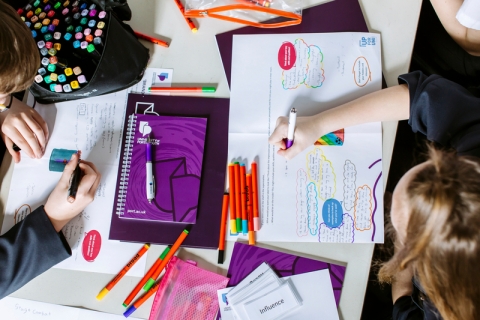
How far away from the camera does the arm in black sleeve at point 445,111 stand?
656 mm

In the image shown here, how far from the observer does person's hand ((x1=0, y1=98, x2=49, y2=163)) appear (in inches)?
29.8

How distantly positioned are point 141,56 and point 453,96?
594mm

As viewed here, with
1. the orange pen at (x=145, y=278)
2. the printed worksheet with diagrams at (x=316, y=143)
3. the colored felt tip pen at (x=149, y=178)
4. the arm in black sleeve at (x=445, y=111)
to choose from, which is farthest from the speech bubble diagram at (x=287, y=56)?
the orange pen at (x=145, y=278)

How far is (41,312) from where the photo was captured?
72cm

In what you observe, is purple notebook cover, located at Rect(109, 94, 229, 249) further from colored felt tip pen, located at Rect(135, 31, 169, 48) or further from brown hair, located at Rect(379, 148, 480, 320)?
brown hair, located at Rect(379, 148, 480, 320)

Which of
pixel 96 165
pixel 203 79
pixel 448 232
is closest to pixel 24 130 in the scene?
pixel 96 165

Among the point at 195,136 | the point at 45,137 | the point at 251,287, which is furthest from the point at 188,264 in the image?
the point at 45,137

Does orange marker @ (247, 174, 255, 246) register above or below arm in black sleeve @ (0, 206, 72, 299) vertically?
above

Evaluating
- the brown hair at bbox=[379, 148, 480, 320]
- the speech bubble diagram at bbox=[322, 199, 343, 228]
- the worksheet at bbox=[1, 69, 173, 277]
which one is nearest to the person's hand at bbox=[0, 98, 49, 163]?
the worksheet at bbox=[1, 69, 173, 277]

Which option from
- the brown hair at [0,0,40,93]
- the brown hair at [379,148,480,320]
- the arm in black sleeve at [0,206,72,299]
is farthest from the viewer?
the arm in black sleeve at [0,206,72,299]

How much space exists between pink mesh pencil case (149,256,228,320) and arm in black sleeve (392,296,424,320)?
0.34 meters

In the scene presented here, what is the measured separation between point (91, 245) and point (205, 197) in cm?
24

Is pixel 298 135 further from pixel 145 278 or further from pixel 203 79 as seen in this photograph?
pixel 145 278

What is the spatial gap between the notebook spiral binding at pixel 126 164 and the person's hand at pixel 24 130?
17 cm
